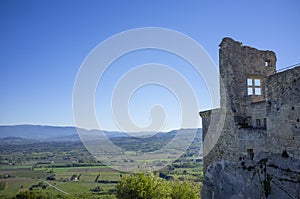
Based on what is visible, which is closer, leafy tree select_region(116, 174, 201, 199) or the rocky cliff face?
the rocky cliff face

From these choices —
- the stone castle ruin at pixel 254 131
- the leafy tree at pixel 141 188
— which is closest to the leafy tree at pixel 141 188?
the leafy tree at pixel 141 188

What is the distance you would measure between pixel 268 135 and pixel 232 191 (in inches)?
166

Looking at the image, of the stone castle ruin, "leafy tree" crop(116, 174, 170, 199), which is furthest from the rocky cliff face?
"leafy tree" crop(116, 174, 170, 199)

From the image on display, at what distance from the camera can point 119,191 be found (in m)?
27.0

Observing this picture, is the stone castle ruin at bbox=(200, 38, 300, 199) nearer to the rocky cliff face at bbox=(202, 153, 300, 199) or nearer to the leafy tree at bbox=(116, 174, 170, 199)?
the rocky cliff face at bbox=(202, 153, 300, 199)

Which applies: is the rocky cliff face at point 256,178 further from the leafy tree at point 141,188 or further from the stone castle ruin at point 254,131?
the leafy tree at point 141,188

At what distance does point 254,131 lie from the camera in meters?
14.0

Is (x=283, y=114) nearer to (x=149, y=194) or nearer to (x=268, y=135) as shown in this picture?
(x=268, y=135)

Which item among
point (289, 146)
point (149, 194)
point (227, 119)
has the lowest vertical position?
point (149, 194)

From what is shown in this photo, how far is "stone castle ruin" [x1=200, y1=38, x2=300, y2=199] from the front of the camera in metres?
11.5

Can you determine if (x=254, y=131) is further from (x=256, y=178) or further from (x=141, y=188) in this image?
(x=141, y=188)

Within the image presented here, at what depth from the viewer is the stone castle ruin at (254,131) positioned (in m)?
11.5

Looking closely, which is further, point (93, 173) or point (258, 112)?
point (93, 173)

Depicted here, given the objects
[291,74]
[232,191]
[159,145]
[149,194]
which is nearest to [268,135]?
[291,74]
